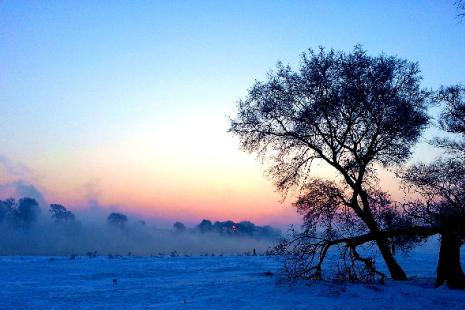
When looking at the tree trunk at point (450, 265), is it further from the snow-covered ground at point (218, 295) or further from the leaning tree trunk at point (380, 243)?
the leaning tree trunk at point (380, 243)

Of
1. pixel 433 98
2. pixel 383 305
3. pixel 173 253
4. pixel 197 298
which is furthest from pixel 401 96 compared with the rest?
pixel 173 253

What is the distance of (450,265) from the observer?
2223 cm

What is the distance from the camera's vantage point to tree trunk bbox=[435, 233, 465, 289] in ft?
71.5

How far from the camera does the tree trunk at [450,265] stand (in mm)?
21797

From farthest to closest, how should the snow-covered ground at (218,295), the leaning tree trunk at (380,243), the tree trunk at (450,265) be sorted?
1. the leaning tree trunk at (380,243)
2. the tree trunk at (450,265)
3. the snow-covered ground at (218,295)

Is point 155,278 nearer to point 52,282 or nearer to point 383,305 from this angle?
point 52,282

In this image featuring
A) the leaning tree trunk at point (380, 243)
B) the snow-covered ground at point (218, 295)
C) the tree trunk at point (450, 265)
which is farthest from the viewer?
the leaning tree trunk at point (380, 243)

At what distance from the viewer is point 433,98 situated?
25922 millimetres

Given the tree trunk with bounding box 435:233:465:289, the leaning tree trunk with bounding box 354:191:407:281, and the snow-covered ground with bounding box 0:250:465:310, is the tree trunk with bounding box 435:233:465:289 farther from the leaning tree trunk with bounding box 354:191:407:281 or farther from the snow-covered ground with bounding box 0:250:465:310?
the leaning tree trunk with bounding box 354:191:407:281

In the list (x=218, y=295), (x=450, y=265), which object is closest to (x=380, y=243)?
(x=450, y=265)

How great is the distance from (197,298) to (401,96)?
1613 cm

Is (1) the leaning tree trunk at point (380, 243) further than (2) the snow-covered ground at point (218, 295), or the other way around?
(1) the leaning tree trunk at point (380, 243)

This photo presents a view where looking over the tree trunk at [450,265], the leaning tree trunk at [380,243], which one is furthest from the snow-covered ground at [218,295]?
the leaning tree trunk at [380,243]

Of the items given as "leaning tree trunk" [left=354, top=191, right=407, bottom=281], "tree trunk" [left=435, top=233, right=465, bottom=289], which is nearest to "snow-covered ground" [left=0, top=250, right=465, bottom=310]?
"tree trunk" [left=435, top=233, right=465, bottom=289]
